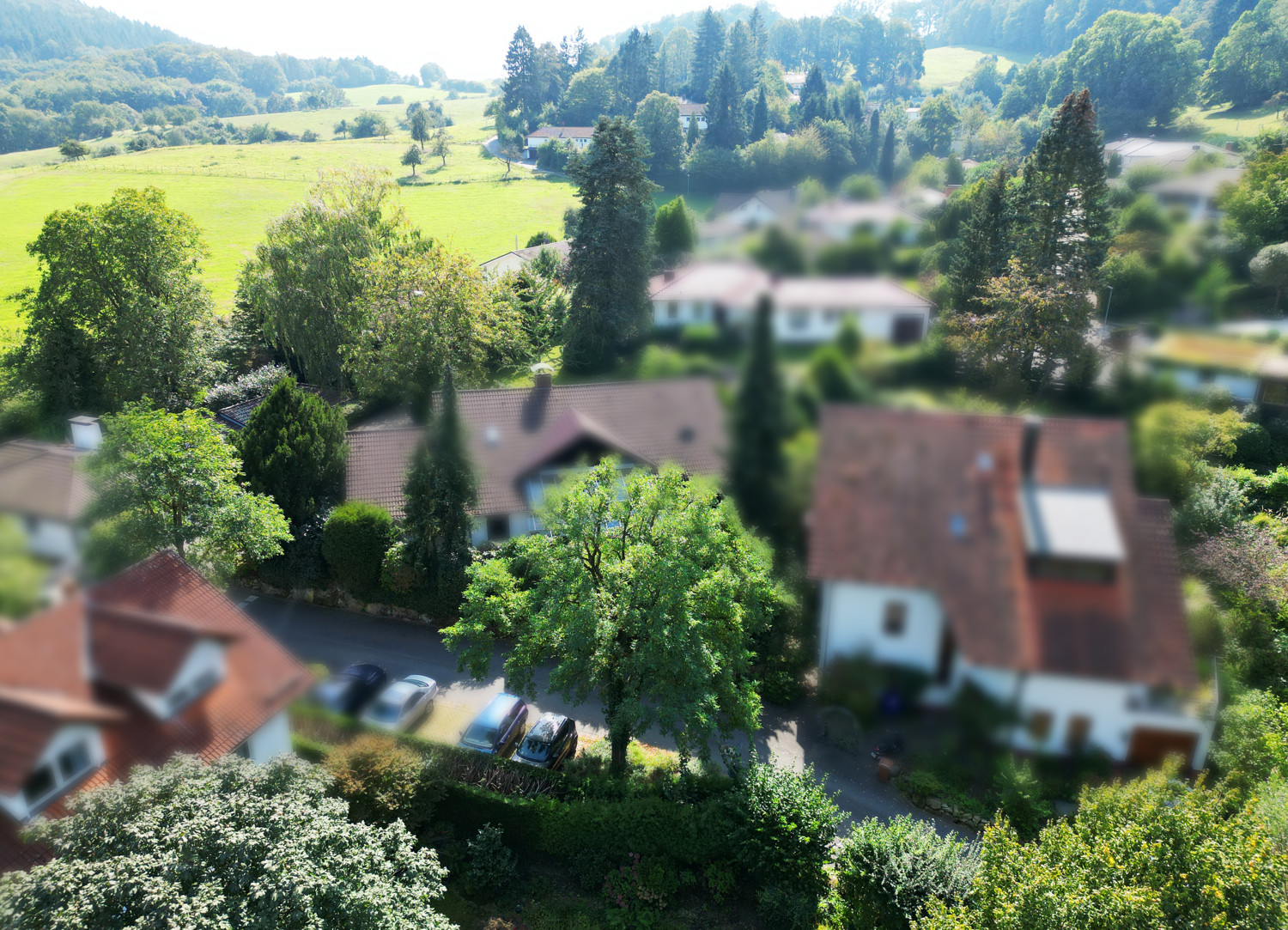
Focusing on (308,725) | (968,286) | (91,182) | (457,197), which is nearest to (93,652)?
(308,725)

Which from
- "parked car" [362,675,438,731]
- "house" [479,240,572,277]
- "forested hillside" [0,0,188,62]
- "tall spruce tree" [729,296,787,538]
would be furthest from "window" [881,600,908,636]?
"forested hillside" [0,0,188,62]

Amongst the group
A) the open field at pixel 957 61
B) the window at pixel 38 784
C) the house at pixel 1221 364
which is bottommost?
the window at pixel 38 784

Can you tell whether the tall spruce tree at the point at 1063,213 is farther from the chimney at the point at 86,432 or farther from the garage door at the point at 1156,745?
the chimney at the point at 86,432

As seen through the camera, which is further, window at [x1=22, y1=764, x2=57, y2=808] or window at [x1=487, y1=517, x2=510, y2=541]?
window at [x1=487, y1=517, x2=510, y2=541]

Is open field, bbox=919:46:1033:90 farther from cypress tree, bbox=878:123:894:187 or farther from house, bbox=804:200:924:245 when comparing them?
house, bbox=804:200:924:245

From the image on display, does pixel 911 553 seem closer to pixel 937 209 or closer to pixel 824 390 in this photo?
pixel 824 390

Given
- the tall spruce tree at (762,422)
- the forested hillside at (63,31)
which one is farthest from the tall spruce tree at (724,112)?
the forested hillside at (63,31)
